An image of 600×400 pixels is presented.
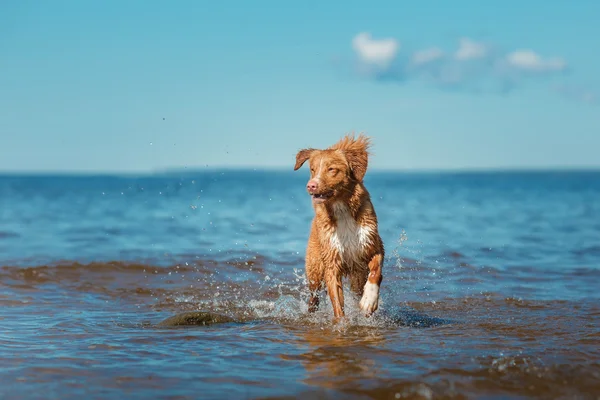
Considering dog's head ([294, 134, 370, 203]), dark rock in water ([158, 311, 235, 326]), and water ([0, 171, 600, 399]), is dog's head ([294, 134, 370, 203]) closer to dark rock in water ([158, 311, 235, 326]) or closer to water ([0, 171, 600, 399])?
water ([0, 171, 600, 399])

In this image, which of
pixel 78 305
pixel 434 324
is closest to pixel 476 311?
pixel 434 324

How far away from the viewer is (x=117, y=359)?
7785 millimetres

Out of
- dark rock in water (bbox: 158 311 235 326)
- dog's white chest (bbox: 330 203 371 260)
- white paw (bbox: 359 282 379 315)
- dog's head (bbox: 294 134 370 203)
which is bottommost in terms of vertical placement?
dark rock in water (bbox: 158 311 235 326)

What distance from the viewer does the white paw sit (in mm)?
9242

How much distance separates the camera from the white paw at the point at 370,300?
924 cm

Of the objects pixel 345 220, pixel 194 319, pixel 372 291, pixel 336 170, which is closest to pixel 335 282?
pixel 372 291

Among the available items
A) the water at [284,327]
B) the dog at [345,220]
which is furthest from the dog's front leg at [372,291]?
the water at [284,327]

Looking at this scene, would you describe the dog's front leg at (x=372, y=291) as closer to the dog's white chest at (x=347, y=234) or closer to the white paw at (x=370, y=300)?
the white paw at (x=370, y=300)

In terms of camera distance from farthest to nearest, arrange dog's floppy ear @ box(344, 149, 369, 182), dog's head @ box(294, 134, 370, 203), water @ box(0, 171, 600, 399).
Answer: dog's floppy ear @ box(344, 149, 369, 182), dog's head @ box(294, 134, 370, 203), water @ box(0, 171, 600, 399)

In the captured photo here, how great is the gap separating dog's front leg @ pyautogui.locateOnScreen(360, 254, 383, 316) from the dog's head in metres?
1.05

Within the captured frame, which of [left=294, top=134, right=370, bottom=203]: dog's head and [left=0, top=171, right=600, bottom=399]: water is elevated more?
[left=294, top=134, right=370, bottom=203]: dog's head

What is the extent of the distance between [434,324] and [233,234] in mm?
17075

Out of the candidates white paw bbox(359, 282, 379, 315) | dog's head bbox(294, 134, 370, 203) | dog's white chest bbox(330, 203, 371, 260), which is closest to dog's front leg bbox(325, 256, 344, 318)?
dog's white chest bbox(330, 203, 371, 260)

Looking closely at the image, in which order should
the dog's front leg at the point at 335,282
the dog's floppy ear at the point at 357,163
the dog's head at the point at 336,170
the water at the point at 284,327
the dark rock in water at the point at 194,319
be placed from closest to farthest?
1. the water at the point at 284,327
2. the dog's head at the point at 336,170
3. the dog's floppy ear at the point at 357,163
4. the dog's front leg at the point at 335,282
5. the dark rock in water at the point at 194,319
